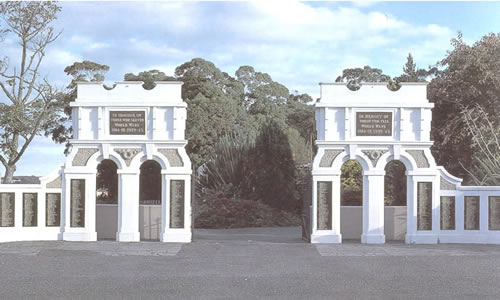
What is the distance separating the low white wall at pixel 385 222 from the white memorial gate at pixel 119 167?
210 inches

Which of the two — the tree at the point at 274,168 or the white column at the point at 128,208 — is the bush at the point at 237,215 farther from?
the white column at the point at 128,208

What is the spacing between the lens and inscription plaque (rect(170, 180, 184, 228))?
21.5m

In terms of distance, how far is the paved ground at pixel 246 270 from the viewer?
1238cm

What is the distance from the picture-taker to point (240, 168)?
33000mm

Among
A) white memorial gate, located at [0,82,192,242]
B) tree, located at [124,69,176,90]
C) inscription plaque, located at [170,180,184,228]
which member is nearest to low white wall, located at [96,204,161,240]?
white memorial gate, located at [0,82,192,242]

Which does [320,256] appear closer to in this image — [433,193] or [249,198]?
[433,193]

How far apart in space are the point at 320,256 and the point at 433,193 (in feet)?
17.0

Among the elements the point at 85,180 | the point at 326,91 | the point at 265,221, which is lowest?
the point at 265,221

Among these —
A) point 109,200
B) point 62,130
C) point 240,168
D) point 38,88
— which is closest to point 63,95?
point 38,88

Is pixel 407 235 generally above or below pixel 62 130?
below

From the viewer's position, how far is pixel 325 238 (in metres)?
21.4

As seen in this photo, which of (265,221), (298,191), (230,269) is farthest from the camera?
(298,191)

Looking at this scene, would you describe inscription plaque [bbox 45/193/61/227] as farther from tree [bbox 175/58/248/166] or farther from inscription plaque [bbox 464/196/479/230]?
tree [bbox 175/58/248/166]

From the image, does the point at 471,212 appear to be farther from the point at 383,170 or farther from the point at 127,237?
the point at 127,237
